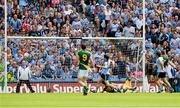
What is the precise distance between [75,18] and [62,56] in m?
2.96

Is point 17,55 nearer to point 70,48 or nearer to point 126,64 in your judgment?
point 70,48

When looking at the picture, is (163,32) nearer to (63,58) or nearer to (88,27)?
(88,27)

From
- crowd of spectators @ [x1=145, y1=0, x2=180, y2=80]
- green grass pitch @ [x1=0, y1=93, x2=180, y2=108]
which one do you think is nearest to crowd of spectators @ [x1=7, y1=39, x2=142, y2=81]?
crowd of spectators @ [x1=145, y1=0, x2=180, y2=80]

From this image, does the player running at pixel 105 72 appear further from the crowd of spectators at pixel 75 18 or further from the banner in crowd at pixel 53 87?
the crowd of spectators at pixel 75 18

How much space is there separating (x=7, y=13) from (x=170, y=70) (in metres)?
9.13

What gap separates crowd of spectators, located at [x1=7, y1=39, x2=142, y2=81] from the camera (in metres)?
34.0

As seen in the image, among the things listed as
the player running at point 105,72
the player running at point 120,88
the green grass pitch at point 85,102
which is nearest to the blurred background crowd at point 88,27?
the player running at point 105,72

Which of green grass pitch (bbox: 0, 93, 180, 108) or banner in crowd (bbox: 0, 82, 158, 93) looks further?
banner in crowd (bbox: 0, 82, 158, 93)

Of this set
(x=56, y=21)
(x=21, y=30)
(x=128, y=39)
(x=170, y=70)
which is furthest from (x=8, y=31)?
(x=170, y=70)

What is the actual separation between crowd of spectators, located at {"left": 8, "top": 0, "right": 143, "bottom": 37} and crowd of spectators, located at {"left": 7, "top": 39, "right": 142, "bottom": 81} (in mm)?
780

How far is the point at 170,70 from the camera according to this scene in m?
36.4

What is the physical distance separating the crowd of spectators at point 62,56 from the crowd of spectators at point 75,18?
2.56ft

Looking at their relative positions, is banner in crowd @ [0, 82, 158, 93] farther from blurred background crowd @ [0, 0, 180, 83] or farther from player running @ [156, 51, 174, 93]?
player running @ [156, 51, 174, 93]

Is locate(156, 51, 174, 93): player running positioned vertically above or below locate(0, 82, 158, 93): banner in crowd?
above
